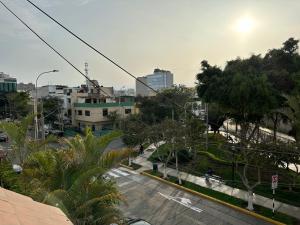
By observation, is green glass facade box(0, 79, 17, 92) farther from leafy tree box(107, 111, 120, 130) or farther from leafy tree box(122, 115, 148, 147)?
leafy tree box(122, 115, 148, 147)

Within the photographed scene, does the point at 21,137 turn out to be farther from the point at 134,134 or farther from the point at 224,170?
the point at 224,170

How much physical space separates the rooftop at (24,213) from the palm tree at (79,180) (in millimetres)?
4168

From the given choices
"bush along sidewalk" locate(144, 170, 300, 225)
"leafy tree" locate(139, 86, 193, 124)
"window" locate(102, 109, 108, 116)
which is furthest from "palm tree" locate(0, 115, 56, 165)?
"window" locate(102, 109, 108, 116)

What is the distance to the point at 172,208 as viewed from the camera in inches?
768

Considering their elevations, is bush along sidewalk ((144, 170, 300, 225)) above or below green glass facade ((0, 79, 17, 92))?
below

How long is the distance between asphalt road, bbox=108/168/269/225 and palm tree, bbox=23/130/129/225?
7948 mm

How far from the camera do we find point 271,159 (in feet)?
61.8

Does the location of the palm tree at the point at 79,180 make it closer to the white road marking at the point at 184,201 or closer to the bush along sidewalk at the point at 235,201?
the white road marking at the point at 184,201

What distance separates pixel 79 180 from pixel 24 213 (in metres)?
5.82

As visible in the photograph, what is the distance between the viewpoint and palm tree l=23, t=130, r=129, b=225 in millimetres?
9241

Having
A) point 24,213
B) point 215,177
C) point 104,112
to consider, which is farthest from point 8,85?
point 24,213

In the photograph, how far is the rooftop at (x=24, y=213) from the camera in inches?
129

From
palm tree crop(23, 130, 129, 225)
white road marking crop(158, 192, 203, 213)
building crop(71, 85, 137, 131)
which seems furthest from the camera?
building crop(71, 85, 137, 131)

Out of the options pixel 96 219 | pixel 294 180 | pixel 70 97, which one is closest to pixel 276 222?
pixel 294 180
